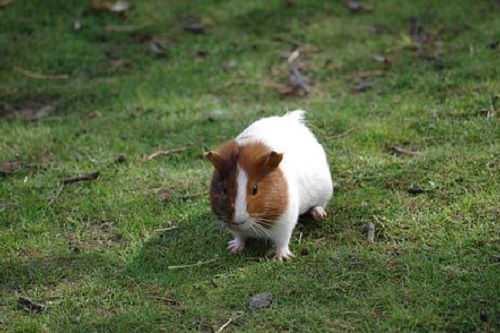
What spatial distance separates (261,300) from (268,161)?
780mm

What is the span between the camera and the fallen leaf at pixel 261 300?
4441 millimetres

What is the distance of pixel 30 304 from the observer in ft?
15.2

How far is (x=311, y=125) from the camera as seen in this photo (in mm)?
6754

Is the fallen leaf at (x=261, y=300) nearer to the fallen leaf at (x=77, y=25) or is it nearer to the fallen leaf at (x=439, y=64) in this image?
the fallen leaf at (x=439, y=64)

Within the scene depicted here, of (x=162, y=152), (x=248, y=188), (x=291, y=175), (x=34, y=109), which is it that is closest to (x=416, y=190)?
(x=291, y=175)

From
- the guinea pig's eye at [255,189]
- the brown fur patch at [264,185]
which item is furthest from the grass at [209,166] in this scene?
the guinea pig's eye at [255,189]

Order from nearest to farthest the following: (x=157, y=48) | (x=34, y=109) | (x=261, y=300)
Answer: (x=261, y=300), (x=34, y=109), (x=157, y=48)

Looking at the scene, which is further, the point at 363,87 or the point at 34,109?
the point at 34,109

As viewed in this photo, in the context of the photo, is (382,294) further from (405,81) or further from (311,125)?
(405,81)

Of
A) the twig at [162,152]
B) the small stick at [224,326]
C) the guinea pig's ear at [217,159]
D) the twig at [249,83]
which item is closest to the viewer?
the small stick at [224,326]

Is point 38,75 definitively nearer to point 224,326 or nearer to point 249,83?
point 249,83

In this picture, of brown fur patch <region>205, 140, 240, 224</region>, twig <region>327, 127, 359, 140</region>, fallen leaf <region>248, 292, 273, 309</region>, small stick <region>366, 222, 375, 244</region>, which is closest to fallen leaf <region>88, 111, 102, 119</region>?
twig <region>327, 127, 359, 140</region>

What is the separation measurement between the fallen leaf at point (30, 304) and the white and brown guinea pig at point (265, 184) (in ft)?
3.68

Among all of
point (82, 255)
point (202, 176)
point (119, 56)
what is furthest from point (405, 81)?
point (82, 255)
